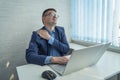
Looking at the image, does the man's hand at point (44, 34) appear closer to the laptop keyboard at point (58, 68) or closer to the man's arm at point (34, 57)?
the man's arm at point (34, 57)

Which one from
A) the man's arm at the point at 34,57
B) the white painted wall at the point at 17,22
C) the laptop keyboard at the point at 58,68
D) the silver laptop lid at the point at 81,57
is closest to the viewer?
the silver laptop lid at the point at 81,57

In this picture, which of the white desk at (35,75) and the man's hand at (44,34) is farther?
the man's hand at (44,34)

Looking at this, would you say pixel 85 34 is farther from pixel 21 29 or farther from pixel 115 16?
pixel 21 29

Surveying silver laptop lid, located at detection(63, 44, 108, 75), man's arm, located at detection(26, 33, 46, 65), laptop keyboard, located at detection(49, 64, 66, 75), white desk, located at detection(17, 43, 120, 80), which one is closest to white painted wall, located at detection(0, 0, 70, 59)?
man's arm, located at detection(26, 33, 46, 65)

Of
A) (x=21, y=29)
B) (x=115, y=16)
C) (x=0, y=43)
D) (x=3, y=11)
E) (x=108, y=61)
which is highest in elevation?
(x=3, y=11)

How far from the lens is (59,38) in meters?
1.97

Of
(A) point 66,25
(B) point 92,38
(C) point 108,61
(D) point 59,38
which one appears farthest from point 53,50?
(A) point 66,25

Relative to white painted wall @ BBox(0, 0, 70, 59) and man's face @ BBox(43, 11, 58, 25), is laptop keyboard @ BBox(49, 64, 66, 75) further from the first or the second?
white painted wall @ BBox(0, 0, 70, 59)

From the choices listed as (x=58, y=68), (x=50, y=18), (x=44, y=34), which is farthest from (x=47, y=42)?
(x=58, y=68)

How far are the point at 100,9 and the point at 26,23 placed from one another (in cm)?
114

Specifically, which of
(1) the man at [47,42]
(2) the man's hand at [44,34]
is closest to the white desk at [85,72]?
(1) the man at [47,42]

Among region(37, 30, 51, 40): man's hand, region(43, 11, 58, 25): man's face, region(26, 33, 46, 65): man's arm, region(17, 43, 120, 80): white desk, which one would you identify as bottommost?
region(17, 43, 120, 80): white desk

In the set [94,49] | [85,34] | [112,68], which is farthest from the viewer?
[85,34]

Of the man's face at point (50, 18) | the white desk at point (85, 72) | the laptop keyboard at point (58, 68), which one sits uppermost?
the man's face at point (50, 18)
